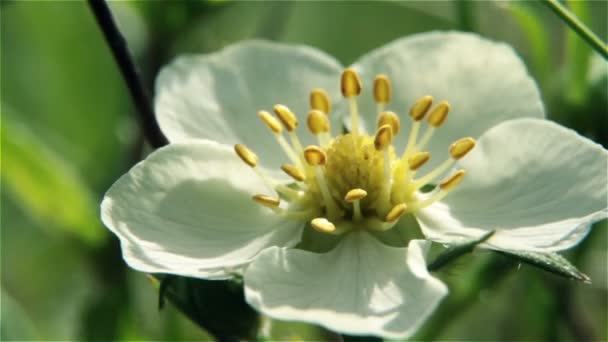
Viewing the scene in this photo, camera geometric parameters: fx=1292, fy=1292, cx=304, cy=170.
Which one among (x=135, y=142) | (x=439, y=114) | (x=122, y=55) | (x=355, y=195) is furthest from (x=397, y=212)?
(x=135, y=142)

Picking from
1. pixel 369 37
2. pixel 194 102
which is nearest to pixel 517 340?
pixel 194 102

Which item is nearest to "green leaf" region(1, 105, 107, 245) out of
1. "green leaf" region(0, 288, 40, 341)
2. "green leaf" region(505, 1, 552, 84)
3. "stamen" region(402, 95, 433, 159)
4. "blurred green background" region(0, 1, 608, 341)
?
"blurred green background" region(0, 1, 608, 341)

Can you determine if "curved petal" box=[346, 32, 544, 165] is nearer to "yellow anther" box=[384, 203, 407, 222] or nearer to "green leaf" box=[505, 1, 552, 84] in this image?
"green leaf" box=[505, 1, 552, 84]

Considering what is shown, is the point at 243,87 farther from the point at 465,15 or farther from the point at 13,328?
the point at 13,328

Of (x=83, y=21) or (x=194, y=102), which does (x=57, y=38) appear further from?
(x=194, y=102)

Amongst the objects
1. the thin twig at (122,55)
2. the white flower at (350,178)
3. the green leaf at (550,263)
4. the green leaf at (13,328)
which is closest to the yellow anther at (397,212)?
the white flower at (350,178)

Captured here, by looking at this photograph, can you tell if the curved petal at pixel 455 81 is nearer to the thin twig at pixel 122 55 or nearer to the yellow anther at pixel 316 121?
the yellow anther at pixel 316 121
